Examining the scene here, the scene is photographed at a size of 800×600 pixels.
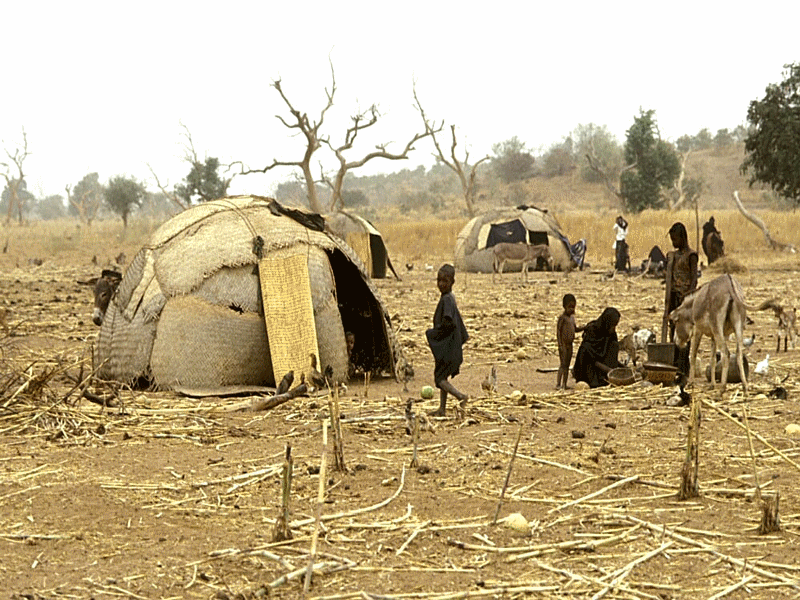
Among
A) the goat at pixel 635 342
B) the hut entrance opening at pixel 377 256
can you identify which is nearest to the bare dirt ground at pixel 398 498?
the goat at pixel 635 342

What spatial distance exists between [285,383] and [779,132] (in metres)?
21.6

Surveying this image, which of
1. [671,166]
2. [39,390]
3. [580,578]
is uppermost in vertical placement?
[671,166]

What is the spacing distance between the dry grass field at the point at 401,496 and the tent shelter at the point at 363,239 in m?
14.9

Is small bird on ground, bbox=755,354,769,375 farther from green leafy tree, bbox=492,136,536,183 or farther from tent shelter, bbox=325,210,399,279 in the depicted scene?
green leafy tree, bbox=492,136,536,183

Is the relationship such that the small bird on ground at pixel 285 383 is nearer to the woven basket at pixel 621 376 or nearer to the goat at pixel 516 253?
the woven basket at pixel 621 376

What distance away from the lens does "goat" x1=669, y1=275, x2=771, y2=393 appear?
7.91 meters

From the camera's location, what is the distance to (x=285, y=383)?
832 centimetres

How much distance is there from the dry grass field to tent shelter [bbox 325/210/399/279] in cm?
1494

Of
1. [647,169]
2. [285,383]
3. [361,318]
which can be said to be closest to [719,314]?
[285,383]

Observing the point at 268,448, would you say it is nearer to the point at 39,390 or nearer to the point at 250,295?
the point at 39,390

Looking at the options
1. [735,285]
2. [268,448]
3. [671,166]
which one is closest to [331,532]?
[268,448]

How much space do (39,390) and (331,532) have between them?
3.66m

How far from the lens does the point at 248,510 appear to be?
5.15m

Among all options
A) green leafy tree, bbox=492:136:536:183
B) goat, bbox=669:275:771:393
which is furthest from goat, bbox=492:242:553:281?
green leafy tree, bbox=492:136:536:183
